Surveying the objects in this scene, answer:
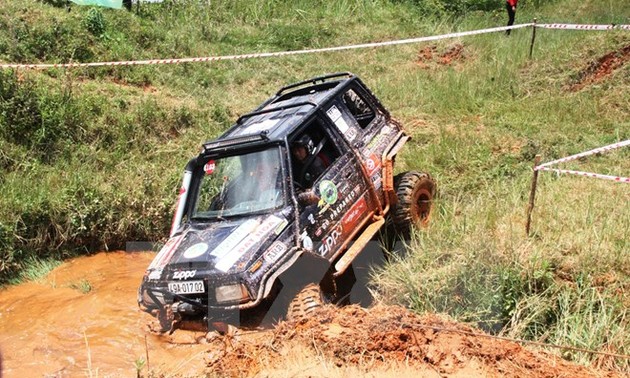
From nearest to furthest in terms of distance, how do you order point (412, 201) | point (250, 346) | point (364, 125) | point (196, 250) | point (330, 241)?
point (250, 346)
point (196, 250)
point (330, 241)
point (412, 201)
point (364, 125)

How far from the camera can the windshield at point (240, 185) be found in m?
6.10

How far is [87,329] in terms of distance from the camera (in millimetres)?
6379

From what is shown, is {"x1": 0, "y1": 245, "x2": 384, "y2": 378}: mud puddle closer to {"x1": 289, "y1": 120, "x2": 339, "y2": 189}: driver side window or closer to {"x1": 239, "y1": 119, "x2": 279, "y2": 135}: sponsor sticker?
{"x1": 289, "y1": 120, "x2": 339, "y2": 189}: driver side window

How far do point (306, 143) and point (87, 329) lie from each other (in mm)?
2838

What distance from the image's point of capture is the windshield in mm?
6103

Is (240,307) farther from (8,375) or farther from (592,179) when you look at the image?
(592,179)

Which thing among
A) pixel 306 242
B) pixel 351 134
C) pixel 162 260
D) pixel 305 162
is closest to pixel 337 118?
pixel 351 134

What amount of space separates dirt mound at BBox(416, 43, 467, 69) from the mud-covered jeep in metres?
7.78

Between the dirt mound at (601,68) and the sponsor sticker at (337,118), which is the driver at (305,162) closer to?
the sponsor sticker at (337,118)

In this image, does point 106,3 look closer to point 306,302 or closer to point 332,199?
point 332,199

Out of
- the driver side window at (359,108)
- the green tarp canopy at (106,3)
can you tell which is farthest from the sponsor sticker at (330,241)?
the green tarp canopy at (106,3)

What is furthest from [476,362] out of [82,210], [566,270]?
[82,210]

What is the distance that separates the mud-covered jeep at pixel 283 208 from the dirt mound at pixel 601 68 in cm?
523

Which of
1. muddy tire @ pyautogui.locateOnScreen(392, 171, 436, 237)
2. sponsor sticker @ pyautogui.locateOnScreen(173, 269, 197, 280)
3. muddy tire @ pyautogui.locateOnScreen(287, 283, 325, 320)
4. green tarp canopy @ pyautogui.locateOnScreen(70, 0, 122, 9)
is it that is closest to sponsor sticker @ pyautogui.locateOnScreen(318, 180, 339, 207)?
muddy tire @ pyautogui.locateOnScreen(287, 283, 325, 320)
